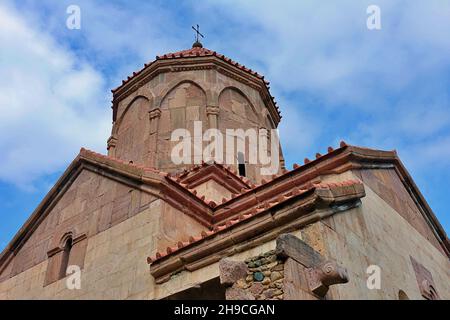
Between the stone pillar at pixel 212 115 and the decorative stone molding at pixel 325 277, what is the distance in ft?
20.5

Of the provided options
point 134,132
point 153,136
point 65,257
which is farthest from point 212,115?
point 65,257

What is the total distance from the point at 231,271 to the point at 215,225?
10.3ft

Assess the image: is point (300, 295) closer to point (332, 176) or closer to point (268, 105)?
point (332, 176)

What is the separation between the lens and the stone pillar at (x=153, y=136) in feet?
34.1

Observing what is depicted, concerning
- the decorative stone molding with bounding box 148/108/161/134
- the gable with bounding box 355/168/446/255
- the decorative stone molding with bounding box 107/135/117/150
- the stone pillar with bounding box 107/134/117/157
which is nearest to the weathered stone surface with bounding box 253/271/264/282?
the gable with bounding box 355/168/446/255

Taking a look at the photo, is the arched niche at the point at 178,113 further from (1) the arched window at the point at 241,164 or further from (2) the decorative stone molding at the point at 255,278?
(2) the decorative stone molding at the point at 255,278

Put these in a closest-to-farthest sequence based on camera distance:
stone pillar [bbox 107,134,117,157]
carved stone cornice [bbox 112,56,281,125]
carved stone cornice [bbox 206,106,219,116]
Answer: carved stone cornice [bbox 206,106,219,116] < stone pillar [bbox 107,134,117,157] < carved stone cornice [bbox 112,56,281,125]

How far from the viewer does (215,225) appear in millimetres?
8305

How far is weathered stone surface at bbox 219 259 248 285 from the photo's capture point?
16.9 ft

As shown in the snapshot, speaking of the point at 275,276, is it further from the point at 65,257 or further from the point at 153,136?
the point at 153,136

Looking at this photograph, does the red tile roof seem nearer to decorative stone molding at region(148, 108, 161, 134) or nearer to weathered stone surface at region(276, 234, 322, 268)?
weathered stone surface at region(276, 234, 322, 268)

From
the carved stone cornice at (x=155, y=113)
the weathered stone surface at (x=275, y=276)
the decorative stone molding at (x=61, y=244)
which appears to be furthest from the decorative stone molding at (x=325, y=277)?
the carved stone cornice at (x=155, y=113)

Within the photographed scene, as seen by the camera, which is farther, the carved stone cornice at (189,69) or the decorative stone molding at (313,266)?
the carved stone cornice at (189,69)

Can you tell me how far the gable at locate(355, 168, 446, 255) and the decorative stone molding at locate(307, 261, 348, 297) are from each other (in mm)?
2839
